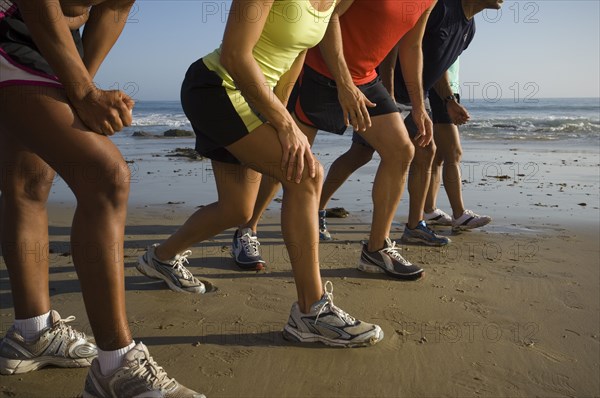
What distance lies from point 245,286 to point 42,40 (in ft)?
6.31

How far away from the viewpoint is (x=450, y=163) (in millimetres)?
5355

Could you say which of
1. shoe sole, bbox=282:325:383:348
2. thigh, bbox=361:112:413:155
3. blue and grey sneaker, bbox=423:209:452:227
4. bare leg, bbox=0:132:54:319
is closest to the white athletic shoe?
blue and grey sneaker, bbox=423:209:452:227

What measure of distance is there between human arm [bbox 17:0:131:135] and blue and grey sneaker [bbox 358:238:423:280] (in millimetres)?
2122

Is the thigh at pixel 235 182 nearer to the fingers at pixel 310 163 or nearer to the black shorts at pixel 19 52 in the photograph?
the fingers at pixel 310 163

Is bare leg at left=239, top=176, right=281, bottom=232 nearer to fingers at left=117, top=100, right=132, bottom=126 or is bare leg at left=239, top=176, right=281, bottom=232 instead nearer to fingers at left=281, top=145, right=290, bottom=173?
fingers at left=281, top=145, right=290, bottom=173

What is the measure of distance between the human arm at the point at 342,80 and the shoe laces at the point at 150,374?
171cm

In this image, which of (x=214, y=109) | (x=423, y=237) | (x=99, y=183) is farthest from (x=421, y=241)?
(x=99, y=183)

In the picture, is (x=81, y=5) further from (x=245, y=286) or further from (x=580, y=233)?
(x=580, y=233)

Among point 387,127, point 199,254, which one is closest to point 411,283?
point 387,127

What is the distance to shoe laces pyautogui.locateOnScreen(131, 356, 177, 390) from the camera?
198 cm

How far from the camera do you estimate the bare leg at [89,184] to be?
73.5 inches

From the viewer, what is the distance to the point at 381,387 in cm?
225

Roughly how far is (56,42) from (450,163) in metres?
4.08

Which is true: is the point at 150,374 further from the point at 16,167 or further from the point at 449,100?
the point at 449,100
